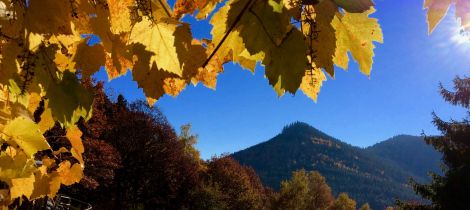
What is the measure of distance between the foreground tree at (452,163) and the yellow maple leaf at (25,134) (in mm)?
21328

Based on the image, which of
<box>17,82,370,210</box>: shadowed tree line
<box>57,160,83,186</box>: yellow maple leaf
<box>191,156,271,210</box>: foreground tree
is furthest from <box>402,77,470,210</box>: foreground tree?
<box>57,160,83,186</box>: yellow maple leaf

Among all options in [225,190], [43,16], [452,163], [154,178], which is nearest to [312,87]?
[43,16]

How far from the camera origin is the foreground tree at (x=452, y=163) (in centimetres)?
1923

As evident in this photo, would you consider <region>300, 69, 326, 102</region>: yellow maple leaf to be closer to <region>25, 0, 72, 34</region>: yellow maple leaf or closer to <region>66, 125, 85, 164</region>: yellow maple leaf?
<region>25, 0, 72, 34</region>: yellow maple leaf

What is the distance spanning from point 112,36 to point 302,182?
36470 mm

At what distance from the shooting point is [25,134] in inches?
61.7

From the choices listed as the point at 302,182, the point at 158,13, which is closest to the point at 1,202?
the point at 158,13

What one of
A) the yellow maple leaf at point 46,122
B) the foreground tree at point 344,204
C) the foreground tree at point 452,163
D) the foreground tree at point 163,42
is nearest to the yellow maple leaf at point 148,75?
the foreground tree at point 163,42

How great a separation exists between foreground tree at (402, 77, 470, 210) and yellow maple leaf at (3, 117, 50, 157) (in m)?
21.3

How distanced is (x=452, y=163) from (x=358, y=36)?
76.6ft

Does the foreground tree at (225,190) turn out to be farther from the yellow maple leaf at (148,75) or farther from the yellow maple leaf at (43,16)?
the yellow maple leaf at (43,16)

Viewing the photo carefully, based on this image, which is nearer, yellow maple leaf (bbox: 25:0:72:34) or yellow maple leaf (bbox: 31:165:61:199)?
yellow maple leaf (bbox: 25:0:72:34)

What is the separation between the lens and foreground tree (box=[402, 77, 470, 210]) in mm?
19234

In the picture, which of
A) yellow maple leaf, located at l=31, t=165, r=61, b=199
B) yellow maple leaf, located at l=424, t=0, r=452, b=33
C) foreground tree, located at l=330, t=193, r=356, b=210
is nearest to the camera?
yellow maple leaf, located at l=424, t=0, r=452, b=33
